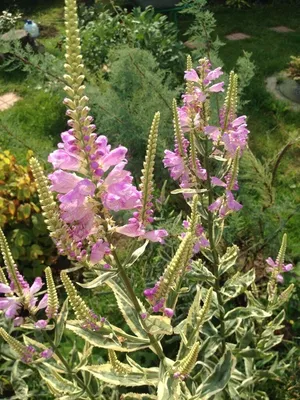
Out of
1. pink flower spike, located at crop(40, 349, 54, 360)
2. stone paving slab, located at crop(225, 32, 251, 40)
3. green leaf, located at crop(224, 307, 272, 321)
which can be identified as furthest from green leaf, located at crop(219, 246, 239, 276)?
stone paving slab, located at crop(225, 32, 251, 40)

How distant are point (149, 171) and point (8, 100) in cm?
564

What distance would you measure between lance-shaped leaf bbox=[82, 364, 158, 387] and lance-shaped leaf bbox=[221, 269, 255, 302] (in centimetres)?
69

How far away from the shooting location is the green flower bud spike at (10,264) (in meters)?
1.55

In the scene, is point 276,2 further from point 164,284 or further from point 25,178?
point 164,284

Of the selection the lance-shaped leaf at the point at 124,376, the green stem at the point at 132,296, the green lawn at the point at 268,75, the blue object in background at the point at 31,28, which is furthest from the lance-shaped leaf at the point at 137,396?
the blue object in background at the point at 31,28

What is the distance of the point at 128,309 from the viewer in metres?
1.58

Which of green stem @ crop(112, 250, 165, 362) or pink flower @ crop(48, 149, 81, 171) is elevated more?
pink flower @ crop(48, 149, 81, 171)

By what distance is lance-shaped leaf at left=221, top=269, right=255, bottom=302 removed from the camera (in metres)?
2.25

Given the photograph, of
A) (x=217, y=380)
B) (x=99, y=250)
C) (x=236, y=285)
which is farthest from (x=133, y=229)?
(x=236, y=285)

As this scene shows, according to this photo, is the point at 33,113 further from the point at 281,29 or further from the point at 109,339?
the point at 109,339

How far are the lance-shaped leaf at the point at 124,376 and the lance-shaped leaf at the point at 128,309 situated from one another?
0.53 ft

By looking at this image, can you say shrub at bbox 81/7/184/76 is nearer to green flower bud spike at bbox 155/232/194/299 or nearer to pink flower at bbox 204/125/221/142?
pink flower at bbox 204/125/221/142

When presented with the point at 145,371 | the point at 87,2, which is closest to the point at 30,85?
the point at 87,2

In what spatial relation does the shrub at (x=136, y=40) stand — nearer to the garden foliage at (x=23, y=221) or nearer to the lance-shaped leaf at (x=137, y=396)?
the garden foliage at (x=23, y=221)
